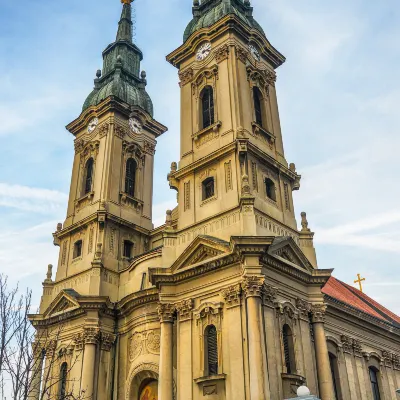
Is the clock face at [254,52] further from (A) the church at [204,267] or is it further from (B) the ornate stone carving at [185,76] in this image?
(B) the ornate stone carving at [185,76]

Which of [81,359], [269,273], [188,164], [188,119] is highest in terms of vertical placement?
[188,119]

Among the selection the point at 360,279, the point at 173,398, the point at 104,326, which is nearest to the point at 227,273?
the point at 173,398

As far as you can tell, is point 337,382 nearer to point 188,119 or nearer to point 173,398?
point 173,398

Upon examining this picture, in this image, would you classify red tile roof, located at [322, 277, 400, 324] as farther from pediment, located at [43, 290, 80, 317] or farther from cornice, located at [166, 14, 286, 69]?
pediment, located at [43, 290, 80, 317]

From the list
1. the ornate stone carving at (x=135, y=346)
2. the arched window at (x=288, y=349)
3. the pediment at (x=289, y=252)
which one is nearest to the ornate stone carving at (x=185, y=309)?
the ornate stone carving at (x=135, y=346)

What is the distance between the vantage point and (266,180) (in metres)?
26.3

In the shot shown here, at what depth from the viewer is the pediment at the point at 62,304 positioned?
28.9 m

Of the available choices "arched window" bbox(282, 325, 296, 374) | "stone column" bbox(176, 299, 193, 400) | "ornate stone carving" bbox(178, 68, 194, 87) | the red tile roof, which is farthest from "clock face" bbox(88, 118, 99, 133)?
"arched window" bbox(282, 325, 296, 374)

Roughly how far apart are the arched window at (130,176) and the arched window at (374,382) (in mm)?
18019

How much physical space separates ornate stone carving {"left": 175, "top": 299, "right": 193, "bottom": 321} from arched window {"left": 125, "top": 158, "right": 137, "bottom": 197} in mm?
12958

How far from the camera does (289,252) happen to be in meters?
23.6

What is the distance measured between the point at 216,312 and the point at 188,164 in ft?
27.6

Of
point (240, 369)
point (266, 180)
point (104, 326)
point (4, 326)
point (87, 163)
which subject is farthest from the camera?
point (87, 163)

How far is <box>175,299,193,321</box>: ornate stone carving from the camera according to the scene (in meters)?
23.0
